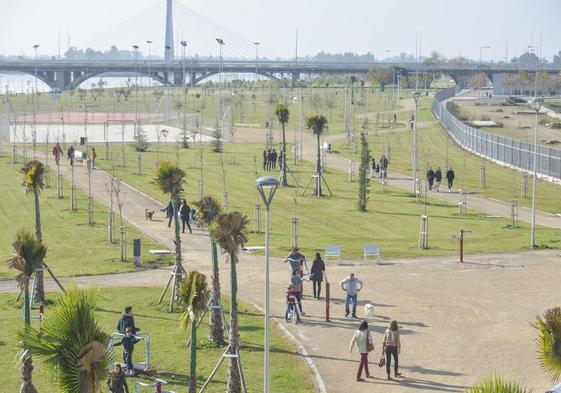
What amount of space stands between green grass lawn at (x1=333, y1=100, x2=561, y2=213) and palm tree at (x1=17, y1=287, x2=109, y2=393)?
37287 mm

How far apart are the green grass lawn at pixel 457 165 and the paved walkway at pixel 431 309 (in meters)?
16.6

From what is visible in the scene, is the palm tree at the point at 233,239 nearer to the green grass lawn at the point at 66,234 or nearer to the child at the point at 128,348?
the child at the point at 128,348

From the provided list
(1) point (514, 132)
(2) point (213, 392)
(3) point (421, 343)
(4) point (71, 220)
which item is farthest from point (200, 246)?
(1) point (514, 132)

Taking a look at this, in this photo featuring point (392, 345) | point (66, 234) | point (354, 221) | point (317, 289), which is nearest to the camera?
point (392, 345)

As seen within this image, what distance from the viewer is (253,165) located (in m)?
67.6

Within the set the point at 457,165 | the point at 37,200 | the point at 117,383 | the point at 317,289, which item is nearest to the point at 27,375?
the point at 117,383

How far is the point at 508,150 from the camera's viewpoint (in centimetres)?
6875

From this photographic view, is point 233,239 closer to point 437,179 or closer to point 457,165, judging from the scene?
point 437,179

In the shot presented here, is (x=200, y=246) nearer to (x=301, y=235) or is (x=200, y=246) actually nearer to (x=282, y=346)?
(x=301, y=235)

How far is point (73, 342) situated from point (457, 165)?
5686cm

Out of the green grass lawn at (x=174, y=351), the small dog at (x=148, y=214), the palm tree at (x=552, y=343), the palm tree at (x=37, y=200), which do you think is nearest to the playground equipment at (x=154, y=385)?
the green grass lawn at (x=174, y=351)

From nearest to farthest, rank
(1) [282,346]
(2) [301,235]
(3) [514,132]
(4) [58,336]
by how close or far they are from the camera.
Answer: (4) [58,336] → (1) [282,346] → (2) [301,235] → (3) [514,132]

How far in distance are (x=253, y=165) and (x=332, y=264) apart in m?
32.9

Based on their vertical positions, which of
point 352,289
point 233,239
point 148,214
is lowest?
point 148,214
